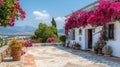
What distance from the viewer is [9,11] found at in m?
5.45

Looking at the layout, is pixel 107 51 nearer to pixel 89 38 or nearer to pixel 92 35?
pixel 92 35

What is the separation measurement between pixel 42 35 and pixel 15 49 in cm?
2608

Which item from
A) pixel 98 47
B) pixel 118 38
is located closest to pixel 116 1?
pixel 118 38

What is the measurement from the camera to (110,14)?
14.6 meters

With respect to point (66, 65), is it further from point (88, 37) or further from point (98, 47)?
point (88, 37)

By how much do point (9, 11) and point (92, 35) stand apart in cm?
1515

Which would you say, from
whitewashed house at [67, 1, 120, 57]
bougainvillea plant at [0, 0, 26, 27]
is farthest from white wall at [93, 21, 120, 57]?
bougainvillea plant at [0, 0, 26, 27]

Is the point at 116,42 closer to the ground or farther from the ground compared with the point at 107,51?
farther from the ground

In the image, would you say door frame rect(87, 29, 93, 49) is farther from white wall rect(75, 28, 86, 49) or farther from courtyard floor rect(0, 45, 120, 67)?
courtyard floor rect(0, 45, 120, 67)

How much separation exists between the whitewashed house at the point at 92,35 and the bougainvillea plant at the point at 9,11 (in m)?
10.7


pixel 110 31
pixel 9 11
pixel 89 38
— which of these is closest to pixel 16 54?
pixel 9 11

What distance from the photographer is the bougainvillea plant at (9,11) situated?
530 centimetres

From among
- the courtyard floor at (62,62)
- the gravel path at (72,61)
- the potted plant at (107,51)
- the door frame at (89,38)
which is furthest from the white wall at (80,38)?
the potted plant at (107,51)

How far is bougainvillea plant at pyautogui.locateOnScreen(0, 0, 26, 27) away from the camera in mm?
5297
